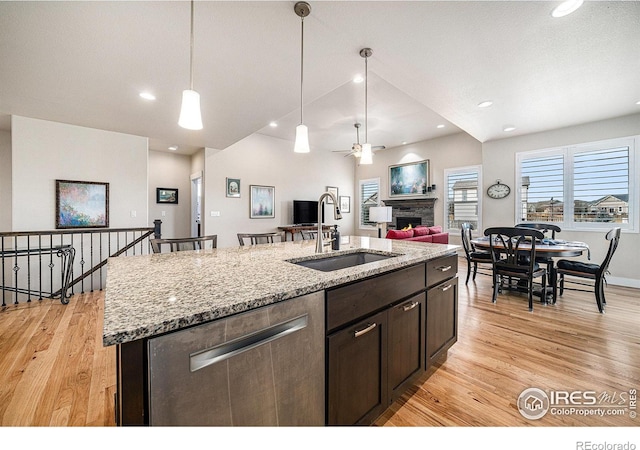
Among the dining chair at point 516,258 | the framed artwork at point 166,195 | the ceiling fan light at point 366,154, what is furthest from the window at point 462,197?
the framed artwork at point 166,195

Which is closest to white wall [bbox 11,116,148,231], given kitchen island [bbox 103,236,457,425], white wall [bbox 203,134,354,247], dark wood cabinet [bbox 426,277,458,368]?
white wall [bbox 203,134,354,247]

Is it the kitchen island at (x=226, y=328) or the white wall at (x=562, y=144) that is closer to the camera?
the kitchen island at (x=226, y=328)

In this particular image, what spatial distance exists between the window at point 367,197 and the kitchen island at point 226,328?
6.94 m

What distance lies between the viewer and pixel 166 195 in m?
6.79

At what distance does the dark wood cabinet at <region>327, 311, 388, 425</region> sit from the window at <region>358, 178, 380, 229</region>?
704 centimetres

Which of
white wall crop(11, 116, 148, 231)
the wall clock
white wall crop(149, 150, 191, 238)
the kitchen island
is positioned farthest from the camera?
white wall crop(149, 150, 191, 238)

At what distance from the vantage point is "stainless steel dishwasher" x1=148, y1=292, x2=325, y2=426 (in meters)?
0.74

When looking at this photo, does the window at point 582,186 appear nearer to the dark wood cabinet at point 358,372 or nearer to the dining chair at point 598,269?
the dining chair at point 598,269

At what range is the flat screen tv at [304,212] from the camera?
701 cm

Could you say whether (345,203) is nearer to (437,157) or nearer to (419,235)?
(437,157)

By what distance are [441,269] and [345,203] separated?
6.62 metres

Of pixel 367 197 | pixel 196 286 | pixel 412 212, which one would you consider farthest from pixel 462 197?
pixel 196 286

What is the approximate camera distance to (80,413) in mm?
1574

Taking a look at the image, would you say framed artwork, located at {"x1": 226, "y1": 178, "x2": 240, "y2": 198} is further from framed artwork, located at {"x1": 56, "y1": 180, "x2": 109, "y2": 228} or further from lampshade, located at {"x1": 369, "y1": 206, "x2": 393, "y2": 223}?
lampshade, located at {"x1": 369, "y1": 206, "x2": 393, "y2": 223}
